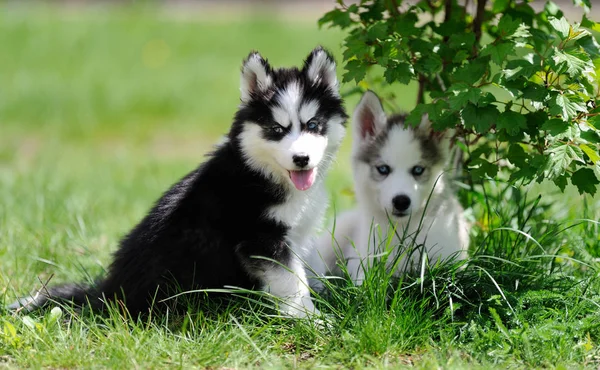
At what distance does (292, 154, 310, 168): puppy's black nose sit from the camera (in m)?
3.37

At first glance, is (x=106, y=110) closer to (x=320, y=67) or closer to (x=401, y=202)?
(x=401, y=202)

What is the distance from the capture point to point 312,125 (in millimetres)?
3525

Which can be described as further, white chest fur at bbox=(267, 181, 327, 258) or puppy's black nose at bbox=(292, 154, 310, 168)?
white chest fur at bbox=(267, 181, 327, 258)

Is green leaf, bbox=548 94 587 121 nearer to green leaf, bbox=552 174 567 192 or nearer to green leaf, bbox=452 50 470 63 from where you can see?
green leaf, bbox=552 174 567 192

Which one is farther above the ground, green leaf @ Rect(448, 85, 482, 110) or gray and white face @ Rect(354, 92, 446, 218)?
green leaf @ Rect(448, 85, 482, 110)

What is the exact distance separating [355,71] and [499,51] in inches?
26.5

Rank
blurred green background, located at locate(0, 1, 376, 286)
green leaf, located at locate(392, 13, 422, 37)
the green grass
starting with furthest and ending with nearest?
blurred green background, located at locate(0, 1, 376, 286)
green leaf, located at locate(392, 13, 422, 37)
the green grass

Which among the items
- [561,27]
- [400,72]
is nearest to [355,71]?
[400,72]

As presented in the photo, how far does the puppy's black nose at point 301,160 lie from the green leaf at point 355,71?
0.52 meters

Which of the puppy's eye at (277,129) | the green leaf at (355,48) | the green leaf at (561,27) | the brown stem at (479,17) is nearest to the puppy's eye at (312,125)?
the puppy's eye at (277,129)

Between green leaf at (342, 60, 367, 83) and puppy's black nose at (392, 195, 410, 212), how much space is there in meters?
0.71

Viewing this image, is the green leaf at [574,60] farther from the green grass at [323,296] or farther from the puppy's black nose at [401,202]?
the puppy's black nose at [401,202]

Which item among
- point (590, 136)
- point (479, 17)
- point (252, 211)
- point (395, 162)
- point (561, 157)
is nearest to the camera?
point (561, 157)

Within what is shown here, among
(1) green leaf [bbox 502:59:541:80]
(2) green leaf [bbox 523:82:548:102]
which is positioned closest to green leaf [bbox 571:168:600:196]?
(2) green leaf [bbox 523:82:548:102]
